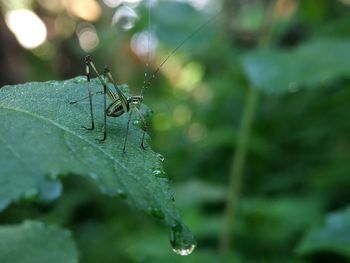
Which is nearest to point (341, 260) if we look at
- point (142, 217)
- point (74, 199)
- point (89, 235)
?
point (142, 217)

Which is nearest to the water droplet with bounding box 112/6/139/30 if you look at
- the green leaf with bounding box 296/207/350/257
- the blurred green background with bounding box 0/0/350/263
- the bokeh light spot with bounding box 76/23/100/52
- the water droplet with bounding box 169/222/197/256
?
the blurred green background with bounding box 0/0/350/263

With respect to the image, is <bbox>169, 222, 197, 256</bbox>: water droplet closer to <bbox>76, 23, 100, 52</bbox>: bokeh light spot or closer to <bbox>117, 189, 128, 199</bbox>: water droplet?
<bbox>117, 189, 128, 199</bbox>: water droplet

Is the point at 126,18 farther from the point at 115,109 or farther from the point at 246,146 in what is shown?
the point at 115,109

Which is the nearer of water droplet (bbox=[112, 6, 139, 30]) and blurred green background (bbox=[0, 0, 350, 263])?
blurred green background (bbox=[0, 0, 350, 263])

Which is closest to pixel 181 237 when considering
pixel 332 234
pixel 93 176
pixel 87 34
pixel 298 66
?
pixel 93 176

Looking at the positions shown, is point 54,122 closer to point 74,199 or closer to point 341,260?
point 341,260

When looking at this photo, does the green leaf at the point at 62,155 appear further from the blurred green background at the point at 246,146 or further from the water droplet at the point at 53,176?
the blurred green background at the point at 246,146

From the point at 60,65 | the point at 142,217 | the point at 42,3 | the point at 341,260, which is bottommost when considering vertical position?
the point at 341,260

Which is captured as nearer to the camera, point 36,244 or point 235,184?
point 36,244
